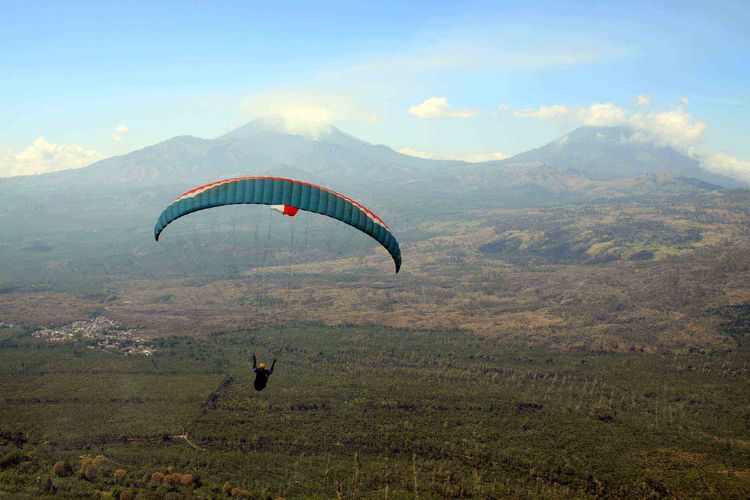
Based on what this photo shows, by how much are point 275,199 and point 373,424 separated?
29071mm

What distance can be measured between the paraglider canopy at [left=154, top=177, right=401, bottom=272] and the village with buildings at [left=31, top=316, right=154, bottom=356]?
50150 millimetres

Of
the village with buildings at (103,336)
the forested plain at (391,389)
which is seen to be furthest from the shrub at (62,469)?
the village with buildings at (103,336)

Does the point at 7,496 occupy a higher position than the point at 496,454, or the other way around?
the point at 7,496

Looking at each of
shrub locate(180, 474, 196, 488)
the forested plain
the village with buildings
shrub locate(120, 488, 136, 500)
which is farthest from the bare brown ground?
shrub locate(120, 488, 136, 500)

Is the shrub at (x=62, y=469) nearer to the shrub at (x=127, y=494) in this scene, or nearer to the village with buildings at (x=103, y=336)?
the shrub at (x=127, y=494)


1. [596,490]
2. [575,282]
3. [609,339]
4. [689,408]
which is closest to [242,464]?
[596,490]

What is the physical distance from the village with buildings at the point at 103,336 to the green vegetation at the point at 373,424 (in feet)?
9.55

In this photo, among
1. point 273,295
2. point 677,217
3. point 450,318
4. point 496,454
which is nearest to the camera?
point 496,454

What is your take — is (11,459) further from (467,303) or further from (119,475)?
(467,303)

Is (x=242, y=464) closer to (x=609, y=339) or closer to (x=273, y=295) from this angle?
(x=609, y=339)

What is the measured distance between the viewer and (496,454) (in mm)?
42812

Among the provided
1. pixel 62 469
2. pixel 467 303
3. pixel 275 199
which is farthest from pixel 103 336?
pixel 275 199

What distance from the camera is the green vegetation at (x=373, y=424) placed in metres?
38.6

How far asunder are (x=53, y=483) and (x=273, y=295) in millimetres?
71516
